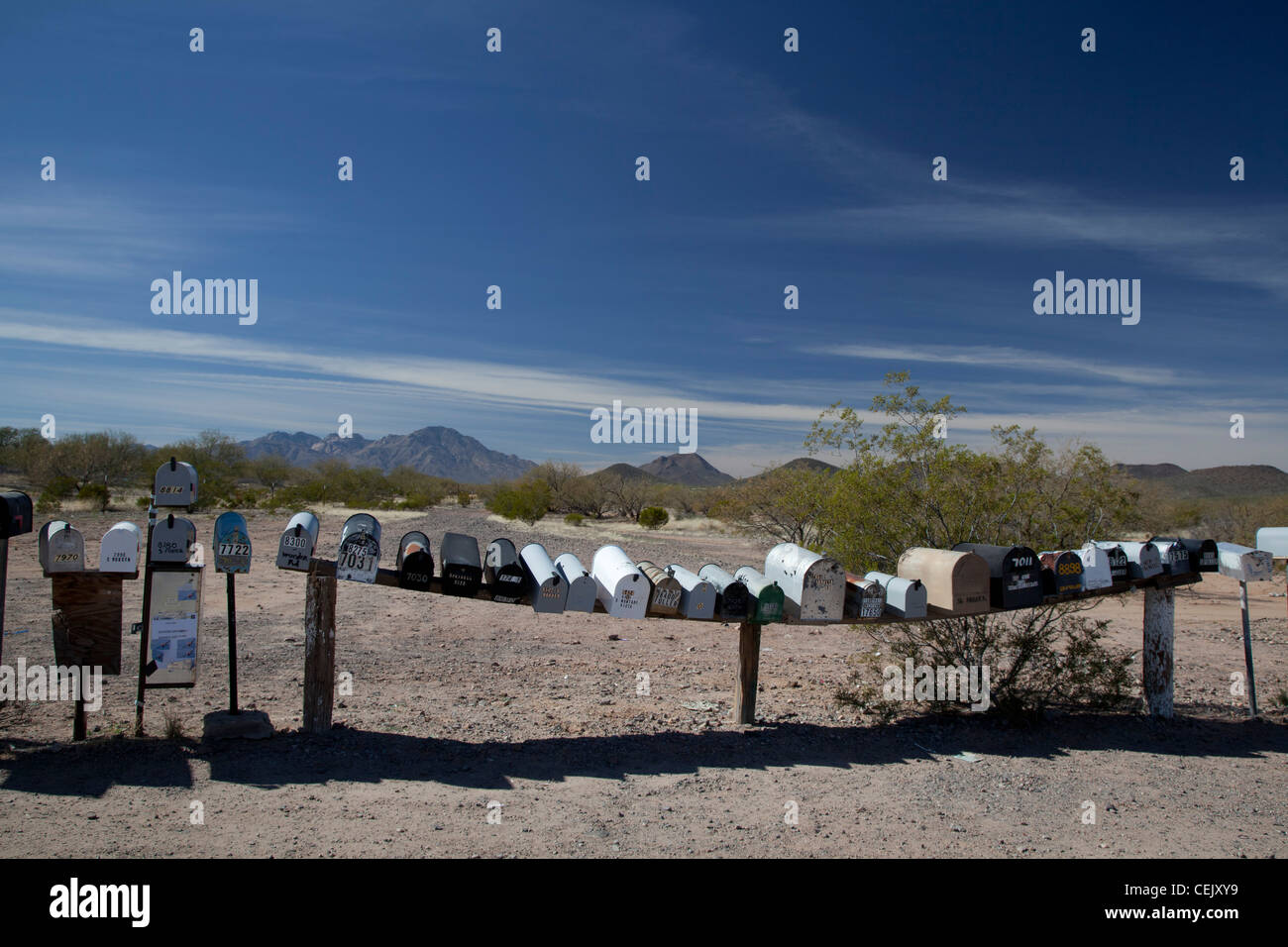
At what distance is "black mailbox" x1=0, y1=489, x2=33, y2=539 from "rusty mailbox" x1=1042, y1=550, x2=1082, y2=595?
773 centimetres

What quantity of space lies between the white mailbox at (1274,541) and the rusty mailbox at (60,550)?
9860 mm

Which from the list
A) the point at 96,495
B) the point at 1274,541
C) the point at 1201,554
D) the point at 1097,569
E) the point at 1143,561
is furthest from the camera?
the point at 96,495

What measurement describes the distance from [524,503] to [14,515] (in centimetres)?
2943

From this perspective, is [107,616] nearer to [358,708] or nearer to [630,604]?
[358,708]

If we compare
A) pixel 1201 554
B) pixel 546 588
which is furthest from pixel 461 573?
pixel 1201 554

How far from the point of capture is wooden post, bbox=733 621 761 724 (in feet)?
20.0

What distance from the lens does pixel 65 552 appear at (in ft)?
17.6

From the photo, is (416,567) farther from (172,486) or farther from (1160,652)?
(1160,652)

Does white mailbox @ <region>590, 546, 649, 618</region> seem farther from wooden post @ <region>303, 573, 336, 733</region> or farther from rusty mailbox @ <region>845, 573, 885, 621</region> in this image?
wooden post @ <region>303, 573, 336, 733</region>

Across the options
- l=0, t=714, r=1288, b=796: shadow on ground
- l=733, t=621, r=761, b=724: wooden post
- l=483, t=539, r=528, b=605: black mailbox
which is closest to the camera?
l=0, t=714, r=1288, b=796: shadow on ground

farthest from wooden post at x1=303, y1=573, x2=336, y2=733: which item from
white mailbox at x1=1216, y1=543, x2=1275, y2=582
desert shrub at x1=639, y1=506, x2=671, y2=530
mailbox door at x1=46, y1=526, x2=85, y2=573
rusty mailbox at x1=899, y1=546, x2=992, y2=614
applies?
desert shrub at x1=639, y1=506, x2=671, y2=530

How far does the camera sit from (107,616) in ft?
17.8

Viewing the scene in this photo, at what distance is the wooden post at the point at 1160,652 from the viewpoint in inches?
266

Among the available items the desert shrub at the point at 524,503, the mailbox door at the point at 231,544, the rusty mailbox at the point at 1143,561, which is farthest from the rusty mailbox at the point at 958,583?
the desert shrub at the point at 524,503
